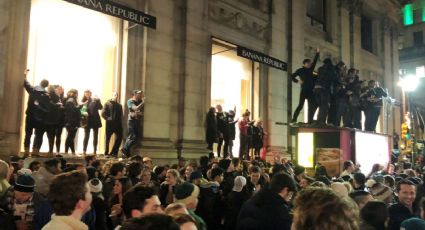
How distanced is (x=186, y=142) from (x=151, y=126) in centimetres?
152

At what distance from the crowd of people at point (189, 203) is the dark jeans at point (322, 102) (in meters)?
7.55

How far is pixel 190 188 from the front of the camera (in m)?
4.78

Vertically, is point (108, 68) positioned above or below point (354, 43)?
below

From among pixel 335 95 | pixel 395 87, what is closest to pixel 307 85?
pixel 335 95

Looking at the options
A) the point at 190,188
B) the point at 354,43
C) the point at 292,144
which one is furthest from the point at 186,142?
the point at 354,43

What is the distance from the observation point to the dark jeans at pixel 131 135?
12156 millimetres

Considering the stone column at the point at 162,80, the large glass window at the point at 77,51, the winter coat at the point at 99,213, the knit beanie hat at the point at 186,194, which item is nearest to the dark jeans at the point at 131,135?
the stone column at the point at 162,80

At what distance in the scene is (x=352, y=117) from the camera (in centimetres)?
1756

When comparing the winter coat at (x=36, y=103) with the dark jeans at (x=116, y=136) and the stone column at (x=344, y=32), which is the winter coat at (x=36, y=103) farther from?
the stone column at (x=344, y=32)

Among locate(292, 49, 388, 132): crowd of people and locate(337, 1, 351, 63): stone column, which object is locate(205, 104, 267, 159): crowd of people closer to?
locate(292, 49, 388, 132): crowd of people

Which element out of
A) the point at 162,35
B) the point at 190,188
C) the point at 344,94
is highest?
the point at 162,35

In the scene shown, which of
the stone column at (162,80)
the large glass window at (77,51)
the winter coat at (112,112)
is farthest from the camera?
the stone column at (162,80)

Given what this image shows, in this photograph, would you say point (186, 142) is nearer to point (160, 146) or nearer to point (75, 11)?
point (160, 146)

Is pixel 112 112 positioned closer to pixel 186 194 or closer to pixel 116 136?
pixel 116 136
